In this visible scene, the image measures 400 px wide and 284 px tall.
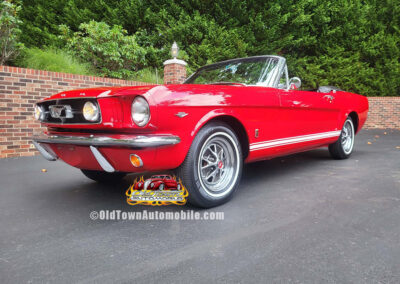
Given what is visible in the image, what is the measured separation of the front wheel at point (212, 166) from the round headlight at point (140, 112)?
16.5 inches

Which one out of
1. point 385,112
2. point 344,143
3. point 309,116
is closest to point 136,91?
point 309,116

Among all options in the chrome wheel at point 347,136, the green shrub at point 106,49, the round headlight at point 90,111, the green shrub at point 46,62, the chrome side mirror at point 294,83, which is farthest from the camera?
the green shrub at point 106,49

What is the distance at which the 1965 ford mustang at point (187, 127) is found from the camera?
7.13ft

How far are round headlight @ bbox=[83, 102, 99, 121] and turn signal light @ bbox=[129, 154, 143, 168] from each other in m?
0.43

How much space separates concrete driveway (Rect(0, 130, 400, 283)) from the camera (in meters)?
1.52

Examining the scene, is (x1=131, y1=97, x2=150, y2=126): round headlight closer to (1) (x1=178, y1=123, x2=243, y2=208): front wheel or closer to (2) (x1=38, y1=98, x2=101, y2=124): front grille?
(2) (x1=38, y1=98, x2=101, y2=124): front grille

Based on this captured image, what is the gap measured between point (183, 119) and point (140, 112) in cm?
32

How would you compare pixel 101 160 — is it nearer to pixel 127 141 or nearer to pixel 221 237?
pixel 127 141

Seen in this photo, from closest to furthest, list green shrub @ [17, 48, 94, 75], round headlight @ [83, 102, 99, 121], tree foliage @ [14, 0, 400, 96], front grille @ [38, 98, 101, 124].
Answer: round headlight @ [83, 102, 99, 121] → front grille @ [38, 98, 101, 124] → green shrub @ [17, 48, 94, 75] → tree foliage @ [14, 0, 400, 96]

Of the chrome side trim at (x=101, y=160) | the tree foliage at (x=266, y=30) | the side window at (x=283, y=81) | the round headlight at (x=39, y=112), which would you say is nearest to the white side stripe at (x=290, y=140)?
the side window at (x=283, y=81)

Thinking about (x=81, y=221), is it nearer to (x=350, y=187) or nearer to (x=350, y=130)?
(x=350, y=187)

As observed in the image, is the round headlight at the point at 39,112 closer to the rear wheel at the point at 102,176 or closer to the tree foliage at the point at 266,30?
the rear wheel at the point at 102,176

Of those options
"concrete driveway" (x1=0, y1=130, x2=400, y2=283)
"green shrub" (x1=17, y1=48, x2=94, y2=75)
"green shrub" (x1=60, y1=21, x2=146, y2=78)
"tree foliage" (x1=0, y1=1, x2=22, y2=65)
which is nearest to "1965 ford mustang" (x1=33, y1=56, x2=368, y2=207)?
"concrete driveway" (x1=0, y1=130, x2=400, y2=283)

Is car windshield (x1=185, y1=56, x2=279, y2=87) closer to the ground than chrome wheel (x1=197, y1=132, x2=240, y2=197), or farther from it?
farther from it
